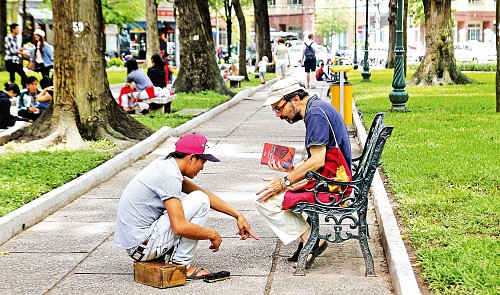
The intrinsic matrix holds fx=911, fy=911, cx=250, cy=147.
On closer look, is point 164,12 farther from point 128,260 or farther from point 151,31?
point 128,260

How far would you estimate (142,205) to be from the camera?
6.41 m

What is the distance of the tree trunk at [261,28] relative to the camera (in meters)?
43.3

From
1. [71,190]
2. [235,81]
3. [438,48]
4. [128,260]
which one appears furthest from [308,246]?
[235,81]

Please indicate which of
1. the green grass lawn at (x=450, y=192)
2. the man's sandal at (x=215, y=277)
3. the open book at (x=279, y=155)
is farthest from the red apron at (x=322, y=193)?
the green grass lawn at (x=450, y=192)

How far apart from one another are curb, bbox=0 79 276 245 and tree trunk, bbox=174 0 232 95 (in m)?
9.38

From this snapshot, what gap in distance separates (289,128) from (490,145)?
18.1ft

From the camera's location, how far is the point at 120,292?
629 cm

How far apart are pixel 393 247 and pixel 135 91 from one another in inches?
516

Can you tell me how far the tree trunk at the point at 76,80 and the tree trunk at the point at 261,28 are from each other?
97.7ft

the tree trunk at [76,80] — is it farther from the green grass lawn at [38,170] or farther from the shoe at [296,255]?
the shoe at [296,255]

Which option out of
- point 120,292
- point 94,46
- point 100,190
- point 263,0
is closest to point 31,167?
point 100,190

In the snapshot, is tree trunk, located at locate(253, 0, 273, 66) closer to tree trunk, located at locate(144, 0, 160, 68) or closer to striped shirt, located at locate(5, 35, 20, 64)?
tree trunk, located at locate(144, 0, 160, 68)

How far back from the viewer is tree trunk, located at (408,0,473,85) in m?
27.9

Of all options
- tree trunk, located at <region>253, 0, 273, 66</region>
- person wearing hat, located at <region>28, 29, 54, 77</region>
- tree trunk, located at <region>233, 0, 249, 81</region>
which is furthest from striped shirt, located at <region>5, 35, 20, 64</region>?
tree trunk, located at <region>253, 0, 273, 66</region>
